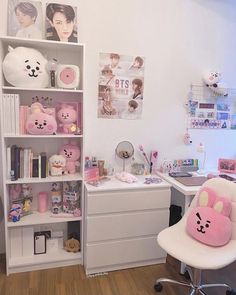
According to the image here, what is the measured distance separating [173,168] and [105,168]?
2.22 feet

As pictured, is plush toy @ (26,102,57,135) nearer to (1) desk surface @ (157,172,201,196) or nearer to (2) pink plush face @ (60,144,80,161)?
(2) pink plush face @ (60,144,80,161)

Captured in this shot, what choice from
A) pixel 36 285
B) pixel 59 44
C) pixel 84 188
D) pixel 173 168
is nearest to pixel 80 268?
pixel 36 285

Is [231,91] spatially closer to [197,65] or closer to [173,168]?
[197,65]

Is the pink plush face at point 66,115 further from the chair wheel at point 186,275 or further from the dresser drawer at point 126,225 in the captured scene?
the chair wheel at point 186,275

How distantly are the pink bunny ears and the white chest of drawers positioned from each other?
1.26 ft

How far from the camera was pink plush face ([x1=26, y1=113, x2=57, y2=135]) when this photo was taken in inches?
75.0

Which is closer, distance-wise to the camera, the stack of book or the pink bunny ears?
the pink bunny ears

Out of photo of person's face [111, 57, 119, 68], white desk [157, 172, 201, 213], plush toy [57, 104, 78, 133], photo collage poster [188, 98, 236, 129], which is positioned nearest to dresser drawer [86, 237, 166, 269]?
white desk [157, 172, 201, 213]

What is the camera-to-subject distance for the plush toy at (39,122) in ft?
6.26

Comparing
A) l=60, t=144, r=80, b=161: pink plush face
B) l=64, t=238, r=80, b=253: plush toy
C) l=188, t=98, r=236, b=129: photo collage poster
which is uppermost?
l=188, t=98, r=236, b=129: photo collage poster

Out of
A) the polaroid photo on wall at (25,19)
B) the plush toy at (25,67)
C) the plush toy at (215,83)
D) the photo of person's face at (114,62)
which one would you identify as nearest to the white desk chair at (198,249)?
the plush toy at (215,83)

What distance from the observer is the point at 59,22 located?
1.97 m

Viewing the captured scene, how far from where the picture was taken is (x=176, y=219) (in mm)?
2439

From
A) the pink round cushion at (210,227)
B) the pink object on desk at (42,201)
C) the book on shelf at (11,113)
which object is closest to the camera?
the pink round cushion at (210,227)
